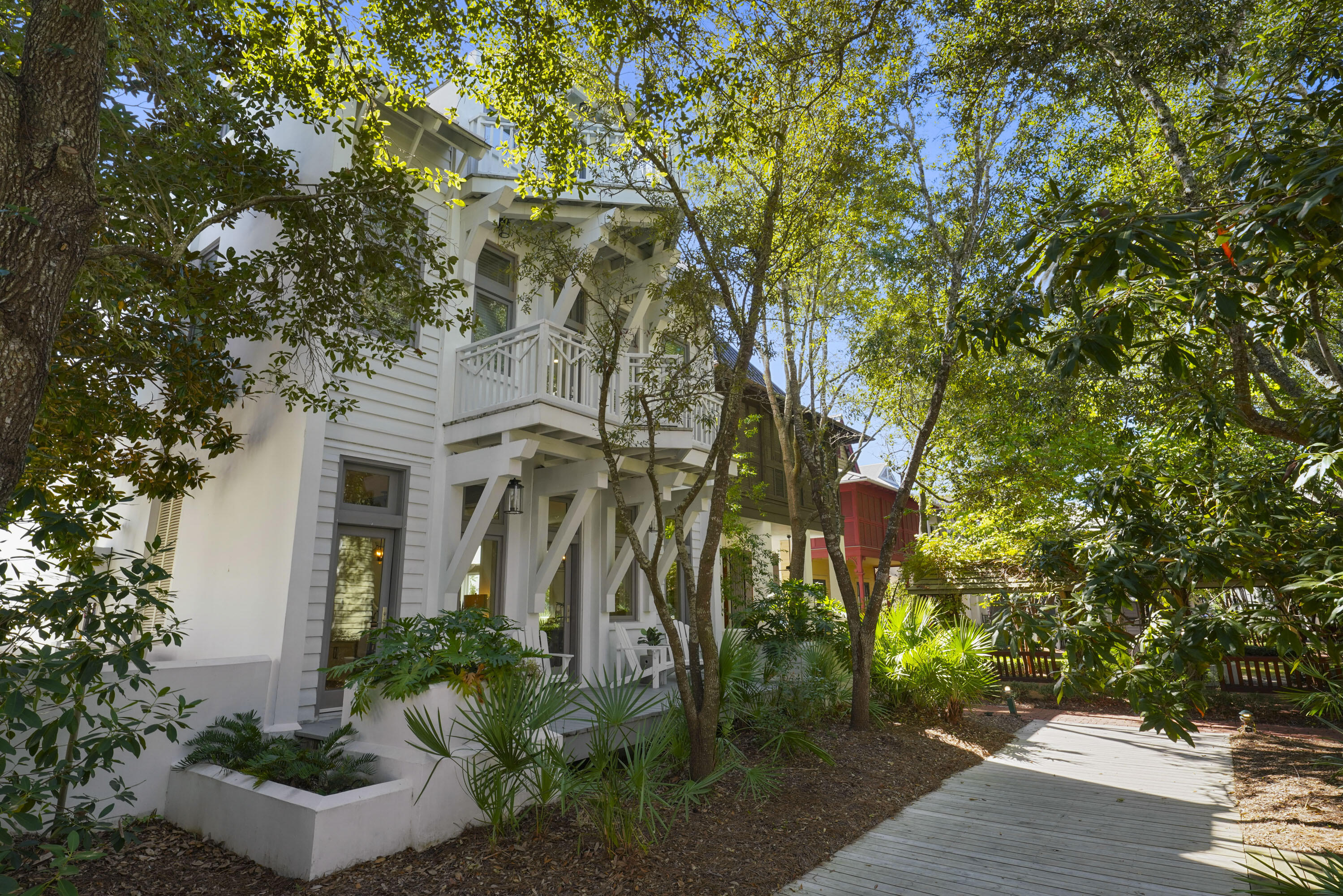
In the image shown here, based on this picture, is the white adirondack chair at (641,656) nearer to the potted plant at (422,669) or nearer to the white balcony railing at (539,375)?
the white balcony railing at (539,375)

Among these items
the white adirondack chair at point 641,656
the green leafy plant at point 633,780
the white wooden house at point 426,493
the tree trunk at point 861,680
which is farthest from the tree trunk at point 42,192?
the tree trunk at point 861,680

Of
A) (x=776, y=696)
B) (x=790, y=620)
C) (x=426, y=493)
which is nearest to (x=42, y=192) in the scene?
(x=426, y=493)

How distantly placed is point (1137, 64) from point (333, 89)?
709 cm

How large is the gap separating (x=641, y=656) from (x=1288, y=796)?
6931mm

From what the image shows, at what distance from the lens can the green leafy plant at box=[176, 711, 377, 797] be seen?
17.0 feet

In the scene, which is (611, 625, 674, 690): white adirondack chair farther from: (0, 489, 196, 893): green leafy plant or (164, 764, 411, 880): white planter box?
(0, 489, 196, 893): green leafy plant

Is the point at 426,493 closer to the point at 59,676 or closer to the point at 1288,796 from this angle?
the point at 59,676

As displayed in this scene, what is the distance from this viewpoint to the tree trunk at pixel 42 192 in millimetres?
2971

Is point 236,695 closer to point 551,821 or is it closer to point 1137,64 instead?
point 551,821

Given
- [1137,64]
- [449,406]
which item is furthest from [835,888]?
[1137,64]

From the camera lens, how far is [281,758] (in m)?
5.23

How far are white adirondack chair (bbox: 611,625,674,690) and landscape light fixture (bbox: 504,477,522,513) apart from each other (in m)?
2.19

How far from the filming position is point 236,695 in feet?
21.1

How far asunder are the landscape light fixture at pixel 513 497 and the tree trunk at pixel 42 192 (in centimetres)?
583
